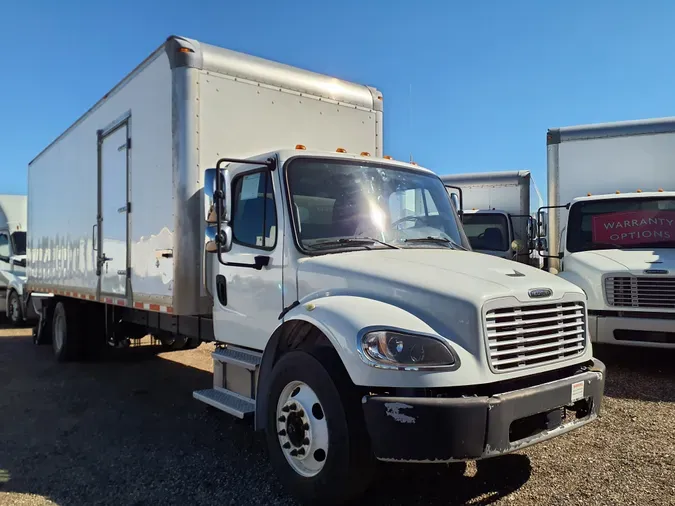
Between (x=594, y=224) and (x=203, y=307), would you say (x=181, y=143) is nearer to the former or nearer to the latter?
(x=203, y=307)

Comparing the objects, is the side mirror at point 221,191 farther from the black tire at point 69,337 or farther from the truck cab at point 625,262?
the black tire at point 69,337

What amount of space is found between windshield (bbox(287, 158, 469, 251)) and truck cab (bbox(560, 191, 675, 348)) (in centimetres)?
320

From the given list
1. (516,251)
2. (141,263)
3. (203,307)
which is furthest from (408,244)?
(516,251)

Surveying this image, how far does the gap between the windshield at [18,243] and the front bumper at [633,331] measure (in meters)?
13.6

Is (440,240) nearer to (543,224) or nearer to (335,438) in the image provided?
(335,438)

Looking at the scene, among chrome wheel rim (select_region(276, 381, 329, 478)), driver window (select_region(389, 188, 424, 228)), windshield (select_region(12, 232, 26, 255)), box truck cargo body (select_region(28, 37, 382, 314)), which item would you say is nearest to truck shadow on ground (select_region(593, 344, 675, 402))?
driver window (select_region(389, 188, 424, 228))

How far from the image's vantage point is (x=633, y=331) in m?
6.86

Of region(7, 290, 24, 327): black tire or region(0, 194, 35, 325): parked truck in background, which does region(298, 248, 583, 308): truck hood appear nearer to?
region(0, 194, 35, 325): parked truck in background

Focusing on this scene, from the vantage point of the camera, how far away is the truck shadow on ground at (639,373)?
616cm

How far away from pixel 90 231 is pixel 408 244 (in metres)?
5.08

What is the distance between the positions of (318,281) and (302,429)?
Answer: 98cm

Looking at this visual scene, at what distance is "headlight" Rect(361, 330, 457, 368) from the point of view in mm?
3102

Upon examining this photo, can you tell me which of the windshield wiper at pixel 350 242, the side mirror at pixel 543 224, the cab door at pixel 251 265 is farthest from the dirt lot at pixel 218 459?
the side mirror at pixel 543 224

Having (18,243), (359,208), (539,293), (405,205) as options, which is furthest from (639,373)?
(18,243)
